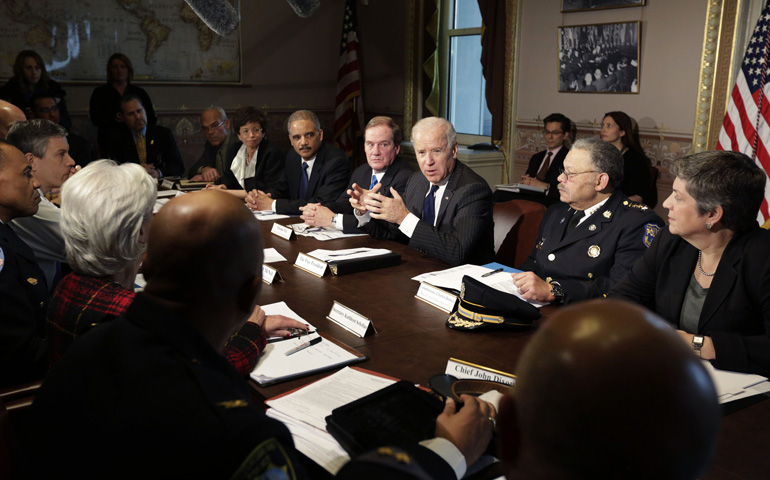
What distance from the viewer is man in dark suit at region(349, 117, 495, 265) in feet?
9.83

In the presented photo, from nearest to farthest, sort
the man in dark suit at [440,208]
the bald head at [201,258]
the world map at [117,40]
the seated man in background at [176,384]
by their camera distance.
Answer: the seated man in background at [176,384]
the bald head at [201,258]
the man in dark suit at [440,208]
the world map at [117,40]

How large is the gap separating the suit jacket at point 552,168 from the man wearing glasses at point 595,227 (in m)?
2.55

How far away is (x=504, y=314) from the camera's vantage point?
6.33 feet

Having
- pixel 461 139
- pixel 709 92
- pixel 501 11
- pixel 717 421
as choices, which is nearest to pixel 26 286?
pixel 717 421

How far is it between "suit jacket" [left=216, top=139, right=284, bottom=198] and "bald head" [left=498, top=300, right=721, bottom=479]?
13.8 feet

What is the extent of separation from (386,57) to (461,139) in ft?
5.21

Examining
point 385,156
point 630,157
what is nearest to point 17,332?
point 385,156

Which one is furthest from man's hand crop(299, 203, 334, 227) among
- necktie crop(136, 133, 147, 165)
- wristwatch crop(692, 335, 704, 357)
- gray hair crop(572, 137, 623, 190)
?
necktie crop(136, 133, 147, 165)

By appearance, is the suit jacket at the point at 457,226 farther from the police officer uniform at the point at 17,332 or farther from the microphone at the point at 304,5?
the police officer uniform at the point at 17,332

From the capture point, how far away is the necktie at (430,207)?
11.1 feet

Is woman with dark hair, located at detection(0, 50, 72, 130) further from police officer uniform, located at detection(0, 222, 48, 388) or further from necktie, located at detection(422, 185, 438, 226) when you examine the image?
police officer uniform, located at detection(0, 222, 48, 388)

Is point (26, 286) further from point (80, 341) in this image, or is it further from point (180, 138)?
point (180, 138)

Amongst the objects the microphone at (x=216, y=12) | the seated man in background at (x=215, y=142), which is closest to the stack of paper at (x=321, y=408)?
the microphone at (x=216, y=12)

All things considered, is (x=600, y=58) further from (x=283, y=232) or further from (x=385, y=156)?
(x=283, y=232)
